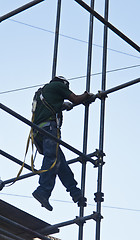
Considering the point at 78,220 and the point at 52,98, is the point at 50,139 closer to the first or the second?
the point at 52,98

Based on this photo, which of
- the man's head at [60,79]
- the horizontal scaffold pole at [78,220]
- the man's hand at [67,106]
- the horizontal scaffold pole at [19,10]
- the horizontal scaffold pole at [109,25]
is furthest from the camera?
the man's head at [60,79]

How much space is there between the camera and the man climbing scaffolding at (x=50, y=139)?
877 cm

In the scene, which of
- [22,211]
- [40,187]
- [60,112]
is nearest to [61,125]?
[60,112]

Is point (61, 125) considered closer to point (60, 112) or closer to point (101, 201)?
point (60, 112)

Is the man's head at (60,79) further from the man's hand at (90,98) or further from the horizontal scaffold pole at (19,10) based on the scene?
the horizontal scaffold pole at (19,10)

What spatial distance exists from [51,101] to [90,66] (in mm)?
824

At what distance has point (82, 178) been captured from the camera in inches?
318

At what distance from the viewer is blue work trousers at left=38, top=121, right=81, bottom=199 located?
29.0ft

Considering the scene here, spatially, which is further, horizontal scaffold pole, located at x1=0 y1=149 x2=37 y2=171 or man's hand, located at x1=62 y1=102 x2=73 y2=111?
man's hand, located at x1=62 y1=102 x2=73 y2=111

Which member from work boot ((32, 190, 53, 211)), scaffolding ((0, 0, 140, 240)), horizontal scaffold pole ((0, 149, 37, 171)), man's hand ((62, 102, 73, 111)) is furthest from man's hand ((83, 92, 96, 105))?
work boot ((32, 190, 53, 211))

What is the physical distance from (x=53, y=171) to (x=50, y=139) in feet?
1.35

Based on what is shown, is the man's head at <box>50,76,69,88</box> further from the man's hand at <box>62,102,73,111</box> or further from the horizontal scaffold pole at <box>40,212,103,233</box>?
the horizontal scaffold pole at <box>40,212,103,233</box>

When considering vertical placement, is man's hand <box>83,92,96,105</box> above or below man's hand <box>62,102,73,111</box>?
below

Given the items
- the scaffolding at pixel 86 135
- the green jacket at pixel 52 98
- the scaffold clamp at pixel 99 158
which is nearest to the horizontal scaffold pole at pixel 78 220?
the scaffolding at pixel 86 135
